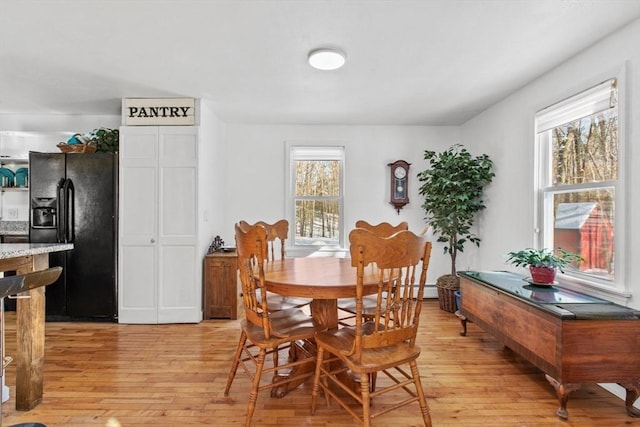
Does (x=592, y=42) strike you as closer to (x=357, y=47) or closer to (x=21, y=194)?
(x=357, y=47)

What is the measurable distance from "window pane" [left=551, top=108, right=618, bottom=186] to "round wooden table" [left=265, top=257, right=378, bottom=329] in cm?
186

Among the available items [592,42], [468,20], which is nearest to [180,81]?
[468,20]

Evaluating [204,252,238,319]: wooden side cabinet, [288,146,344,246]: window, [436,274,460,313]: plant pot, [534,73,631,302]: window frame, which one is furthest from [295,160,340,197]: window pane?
[534,73,631,302]: window frame

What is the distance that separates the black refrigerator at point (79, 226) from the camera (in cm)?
344

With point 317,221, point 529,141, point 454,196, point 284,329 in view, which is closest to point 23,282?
point 284,329

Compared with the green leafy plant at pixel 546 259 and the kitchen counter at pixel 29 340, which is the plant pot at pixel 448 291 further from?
the kitchen counter at pixel 29 340

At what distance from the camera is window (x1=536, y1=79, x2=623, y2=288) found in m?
2.29

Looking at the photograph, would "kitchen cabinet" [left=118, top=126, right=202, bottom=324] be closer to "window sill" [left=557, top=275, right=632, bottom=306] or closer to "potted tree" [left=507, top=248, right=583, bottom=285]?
"potted tree" [left=507, top=248, right=583, bottom=285]

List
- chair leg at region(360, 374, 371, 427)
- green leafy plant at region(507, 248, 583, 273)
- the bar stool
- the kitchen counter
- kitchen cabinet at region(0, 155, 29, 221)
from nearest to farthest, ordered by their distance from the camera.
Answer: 1. the bar stool
2. chair leg at region(360, 374, 371, 427)
3. the kitchen counter
4. green leafy plant at region(507, 248, 583, 273)
5. kitchen cabinet at region(0, 155, 29, 221)

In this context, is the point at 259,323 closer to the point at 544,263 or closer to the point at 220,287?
the point at 220,287

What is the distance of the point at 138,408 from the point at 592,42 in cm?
391

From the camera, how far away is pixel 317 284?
183cm

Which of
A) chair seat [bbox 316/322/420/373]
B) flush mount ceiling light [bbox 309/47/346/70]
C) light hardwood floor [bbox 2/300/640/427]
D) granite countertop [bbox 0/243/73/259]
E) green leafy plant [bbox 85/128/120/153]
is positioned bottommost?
light hardwood floor [bbox 2/300/640/427]

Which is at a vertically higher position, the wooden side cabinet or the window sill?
the window sill
